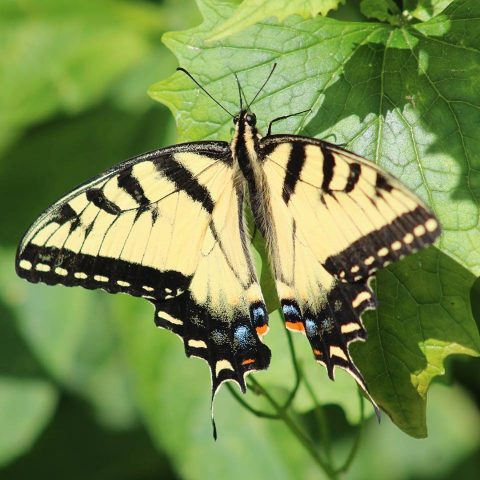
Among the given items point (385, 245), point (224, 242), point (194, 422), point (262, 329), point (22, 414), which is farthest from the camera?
point (22, 414)

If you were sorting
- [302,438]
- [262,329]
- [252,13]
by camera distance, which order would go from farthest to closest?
[302,438], [262,329], [252,13]

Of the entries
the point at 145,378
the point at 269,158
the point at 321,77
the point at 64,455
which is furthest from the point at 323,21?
the point at 64,455

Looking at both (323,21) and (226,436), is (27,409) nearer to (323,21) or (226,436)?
(226,436)

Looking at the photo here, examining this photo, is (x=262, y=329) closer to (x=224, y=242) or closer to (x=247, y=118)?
(x=224, y=242)

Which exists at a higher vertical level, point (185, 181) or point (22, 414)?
point (185, 181)

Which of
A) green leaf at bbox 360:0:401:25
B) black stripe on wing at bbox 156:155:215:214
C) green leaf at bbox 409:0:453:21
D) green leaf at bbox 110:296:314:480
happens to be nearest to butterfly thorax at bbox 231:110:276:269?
black stripe on wing at bbox 156:155:215:214

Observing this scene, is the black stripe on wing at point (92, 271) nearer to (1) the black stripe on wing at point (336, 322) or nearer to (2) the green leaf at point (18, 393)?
(1) the black stripe on wing at point (336, 322)

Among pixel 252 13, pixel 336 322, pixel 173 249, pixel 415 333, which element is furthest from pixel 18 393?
pixel 252 13
